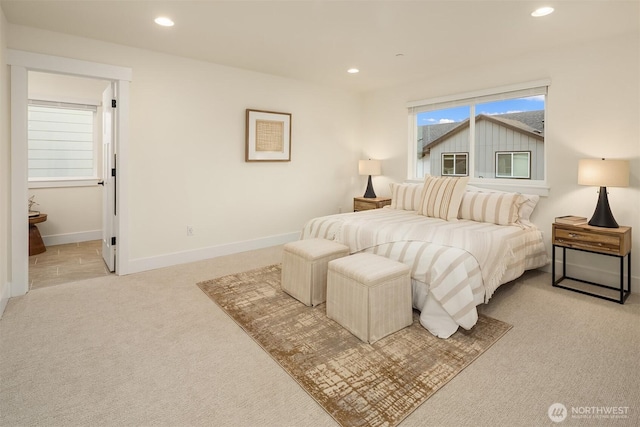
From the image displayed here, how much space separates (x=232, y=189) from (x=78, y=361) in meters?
2.70

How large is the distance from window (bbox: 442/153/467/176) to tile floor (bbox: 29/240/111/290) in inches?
175

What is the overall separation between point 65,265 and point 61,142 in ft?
7.26

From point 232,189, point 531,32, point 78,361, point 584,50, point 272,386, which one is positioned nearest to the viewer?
point 272,386

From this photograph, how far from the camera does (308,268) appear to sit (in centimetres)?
283

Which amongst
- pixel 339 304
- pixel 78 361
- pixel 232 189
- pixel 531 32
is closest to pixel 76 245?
pixel 232 189

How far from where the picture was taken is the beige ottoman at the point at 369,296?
2.29 metres

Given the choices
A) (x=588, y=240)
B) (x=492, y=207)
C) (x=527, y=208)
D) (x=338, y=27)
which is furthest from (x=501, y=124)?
(x=338, y=27)

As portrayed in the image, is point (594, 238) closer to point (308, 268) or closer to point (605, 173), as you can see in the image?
point (605, 173)

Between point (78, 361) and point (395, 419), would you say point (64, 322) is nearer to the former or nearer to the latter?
point (78, 361)

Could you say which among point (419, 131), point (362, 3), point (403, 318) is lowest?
point (403, 318)

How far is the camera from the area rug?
1.73 meters

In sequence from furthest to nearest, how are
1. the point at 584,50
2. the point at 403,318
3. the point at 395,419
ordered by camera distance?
the point at 584,50 → the point at 403,318 → the point at 395,419

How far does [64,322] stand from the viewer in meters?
2.59

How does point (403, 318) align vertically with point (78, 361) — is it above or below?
above
